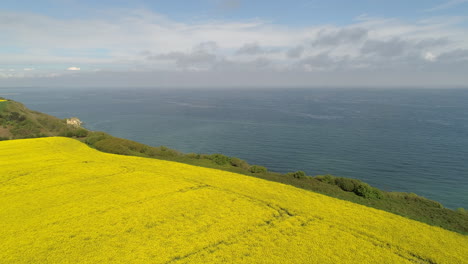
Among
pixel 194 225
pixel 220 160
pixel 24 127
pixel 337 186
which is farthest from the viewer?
pixel 24 127

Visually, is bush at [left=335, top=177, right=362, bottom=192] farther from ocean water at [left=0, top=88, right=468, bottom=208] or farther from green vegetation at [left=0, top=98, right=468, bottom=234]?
ocean water at [left=0, top=88, right=468, bottom=208]

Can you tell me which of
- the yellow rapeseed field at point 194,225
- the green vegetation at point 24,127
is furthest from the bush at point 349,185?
the green vegetation at point 24,127

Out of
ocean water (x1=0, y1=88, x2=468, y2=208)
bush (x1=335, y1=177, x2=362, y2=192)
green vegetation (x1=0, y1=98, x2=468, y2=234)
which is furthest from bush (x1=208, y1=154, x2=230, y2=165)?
ocean water (x1=0, y1=88, x2=468, y2=208)

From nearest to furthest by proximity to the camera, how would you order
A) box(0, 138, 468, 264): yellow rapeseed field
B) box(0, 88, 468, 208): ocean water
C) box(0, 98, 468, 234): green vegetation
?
box(0, 138, 468, 264): yellow rapeseed field → box(0, 98, 468, 234): green vegetation → box(0, 88, 468, 208): ocean water

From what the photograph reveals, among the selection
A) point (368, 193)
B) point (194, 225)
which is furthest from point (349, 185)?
point (194, 225)

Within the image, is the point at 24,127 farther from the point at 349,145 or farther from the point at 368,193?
the point at 349,145

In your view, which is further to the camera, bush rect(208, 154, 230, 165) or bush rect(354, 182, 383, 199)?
bush rect(208, 154, 230, 165)

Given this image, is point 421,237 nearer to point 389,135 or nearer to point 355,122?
point 389,135

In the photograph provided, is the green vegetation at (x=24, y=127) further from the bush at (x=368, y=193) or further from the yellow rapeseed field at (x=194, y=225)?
the bush at (x=368, y=193)
